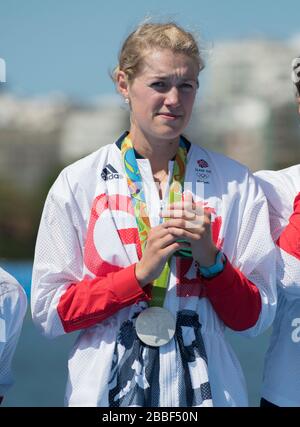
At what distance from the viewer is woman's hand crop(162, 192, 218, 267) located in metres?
2.46

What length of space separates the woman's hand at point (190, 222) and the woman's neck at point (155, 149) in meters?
0.27

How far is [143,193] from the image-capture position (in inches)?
105

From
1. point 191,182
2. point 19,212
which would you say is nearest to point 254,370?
point 191,182

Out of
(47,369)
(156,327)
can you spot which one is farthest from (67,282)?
(47,369)

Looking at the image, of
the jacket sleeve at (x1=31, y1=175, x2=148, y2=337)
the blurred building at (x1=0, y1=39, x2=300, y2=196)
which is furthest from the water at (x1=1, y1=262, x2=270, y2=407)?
the blurred building at (x1=0, y1=39, x2=300, y2=196)

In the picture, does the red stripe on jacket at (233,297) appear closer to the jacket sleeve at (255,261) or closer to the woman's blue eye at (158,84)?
the jacket sleeve at (255,261)

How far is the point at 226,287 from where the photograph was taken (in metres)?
2.53

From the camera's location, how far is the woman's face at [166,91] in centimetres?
260

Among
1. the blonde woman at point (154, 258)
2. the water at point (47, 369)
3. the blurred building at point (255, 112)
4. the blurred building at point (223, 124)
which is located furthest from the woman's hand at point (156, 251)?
the blurred building at point (255, 112)

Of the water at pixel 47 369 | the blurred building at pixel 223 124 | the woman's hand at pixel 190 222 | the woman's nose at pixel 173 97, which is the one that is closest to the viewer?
the woman's hand at pixel 190 222

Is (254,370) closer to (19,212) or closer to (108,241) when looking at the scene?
(108,241)

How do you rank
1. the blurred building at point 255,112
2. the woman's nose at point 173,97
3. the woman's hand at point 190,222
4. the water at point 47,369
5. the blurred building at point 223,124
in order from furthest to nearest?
1. the blurred building at point 255,112
2. the blurred building at point 223,124
3. the water at point 47,369
4. the woman's nose at point 173,97
5. the woman's hand at point 190,222

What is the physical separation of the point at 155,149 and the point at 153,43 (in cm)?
31

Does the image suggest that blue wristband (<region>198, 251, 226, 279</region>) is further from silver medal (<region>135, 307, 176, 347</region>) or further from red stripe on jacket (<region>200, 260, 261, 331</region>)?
silver medal (<region>135, 307, 176, 347</region>)
